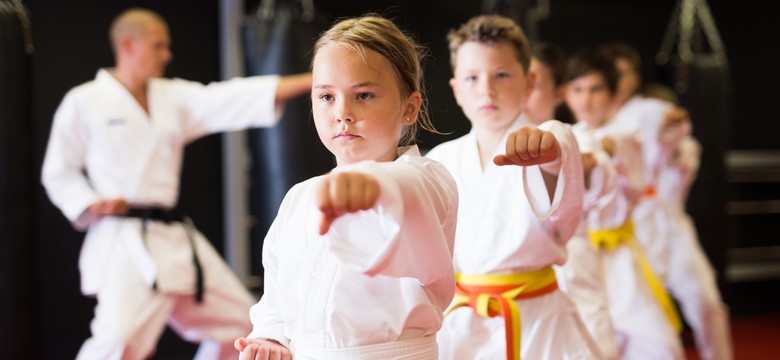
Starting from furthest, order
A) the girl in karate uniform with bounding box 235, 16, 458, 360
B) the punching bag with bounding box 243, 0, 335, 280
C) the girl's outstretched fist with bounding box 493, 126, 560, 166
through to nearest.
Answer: the punching bag with bounding box 243, 0, 335, 280 < the girl's outstretched fist with bounding box 493, 126, 560, 166 < the girl in karate uniform with bounding box 235, 16, 458, 360

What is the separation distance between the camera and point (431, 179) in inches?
52.3

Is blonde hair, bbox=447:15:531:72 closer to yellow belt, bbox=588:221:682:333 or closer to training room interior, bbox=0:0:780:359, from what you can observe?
training room interior, bbox=0:0:780:359

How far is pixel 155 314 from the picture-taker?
3.10 meters

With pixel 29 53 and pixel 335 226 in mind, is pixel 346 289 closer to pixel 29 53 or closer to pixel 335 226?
pixel 335 226

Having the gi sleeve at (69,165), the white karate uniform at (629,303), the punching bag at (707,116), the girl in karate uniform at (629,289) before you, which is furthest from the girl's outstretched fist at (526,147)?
the punching bag at (707,116)

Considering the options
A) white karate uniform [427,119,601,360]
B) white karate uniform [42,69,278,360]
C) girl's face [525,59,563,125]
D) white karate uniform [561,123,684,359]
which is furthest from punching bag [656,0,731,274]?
white karate uniform [427,119,601,360]

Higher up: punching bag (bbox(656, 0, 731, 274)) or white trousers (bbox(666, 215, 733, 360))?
punching bag (bbox(656, 0, 731, 274))

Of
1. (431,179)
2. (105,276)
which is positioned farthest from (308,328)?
(105,276)

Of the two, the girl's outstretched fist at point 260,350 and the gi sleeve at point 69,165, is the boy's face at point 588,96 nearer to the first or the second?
the gi sleeve at point 69,165

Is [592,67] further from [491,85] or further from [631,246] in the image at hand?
[491,85]

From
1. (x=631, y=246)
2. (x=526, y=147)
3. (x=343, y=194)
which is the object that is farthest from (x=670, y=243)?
(x=343, y=194)

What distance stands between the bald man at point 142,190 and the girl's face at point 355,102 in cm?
190

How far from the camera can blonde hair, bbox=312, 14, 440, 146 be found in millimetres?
1392

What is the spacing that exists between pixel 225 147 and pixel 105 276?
5.97 feet
